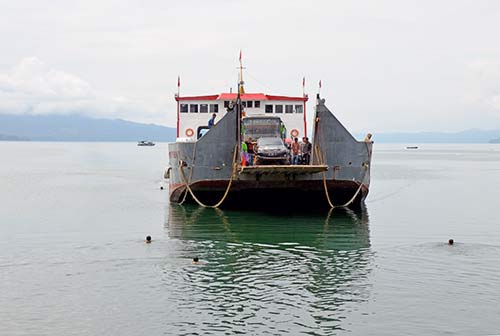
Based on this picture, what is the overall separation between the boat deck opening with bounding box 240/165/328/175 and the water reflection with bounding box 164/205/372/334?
2.11 metres

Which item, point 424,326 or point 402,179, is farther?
point 402,179

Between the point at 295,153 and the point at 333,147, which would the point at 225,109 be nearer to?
the point at 295,153

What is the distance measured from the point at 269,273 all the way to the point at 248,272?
0.58 m

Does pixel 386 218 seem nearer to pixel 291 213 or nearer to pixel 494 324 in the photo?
pixel 291 213

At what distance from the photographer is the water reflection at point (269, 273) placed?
43.1ft

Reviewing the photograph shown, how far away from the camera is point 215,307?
547 inches

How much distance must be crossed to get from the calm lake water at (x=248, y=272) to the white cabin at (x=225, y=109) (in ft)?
20.5

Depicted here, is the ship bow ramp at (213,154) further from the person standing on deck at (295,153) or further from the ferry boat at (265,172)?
the person standing on deck at (295,153)

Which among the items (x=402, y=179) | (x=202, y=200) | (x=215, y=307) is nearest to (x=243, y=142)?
(x=202, y=200)

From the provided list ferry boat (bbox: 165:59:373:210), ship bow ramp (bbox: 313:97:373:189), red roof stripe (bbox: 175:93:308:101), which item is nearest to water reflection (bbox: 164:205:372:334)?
ferry boat (bbox: 165:59:373:210)

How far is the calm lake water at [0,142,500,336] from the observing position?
42.7 feet

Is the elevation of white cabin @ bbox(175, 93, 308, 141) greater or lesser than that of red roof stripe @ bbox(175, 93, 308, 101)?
lesser

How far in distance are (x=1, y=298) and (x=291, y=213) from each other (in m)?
16.5

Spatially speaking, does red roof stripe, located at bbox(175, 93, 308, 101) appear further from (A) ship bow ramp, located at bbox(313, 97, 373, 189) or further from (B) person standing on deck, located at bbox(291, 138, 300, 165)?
(A) ship bow ramp, located at bbox(313, 97, 373, 189)
